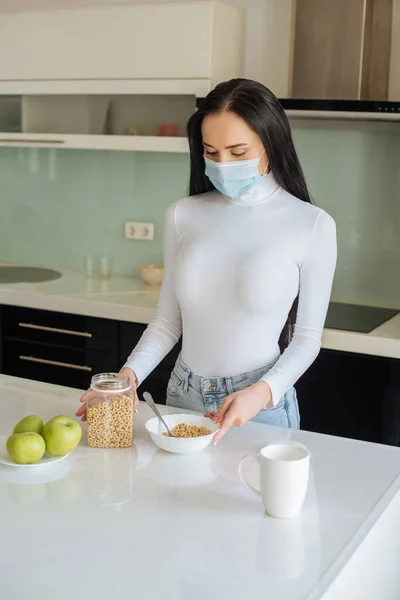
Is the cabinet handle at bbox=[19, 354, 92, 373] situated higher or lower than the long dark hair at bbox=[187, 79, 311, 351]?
lower

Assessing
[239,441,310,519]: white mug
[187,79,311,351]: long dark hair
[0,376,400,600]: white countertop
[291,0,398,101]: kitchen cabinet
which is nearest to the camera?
[0,376,400,600]: white countertop

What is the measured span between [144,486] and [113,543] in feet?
0.71

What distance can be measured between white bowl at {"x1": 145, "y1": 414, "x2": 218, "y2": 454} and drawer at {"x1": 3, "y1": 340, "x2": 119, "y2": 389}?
141 cm

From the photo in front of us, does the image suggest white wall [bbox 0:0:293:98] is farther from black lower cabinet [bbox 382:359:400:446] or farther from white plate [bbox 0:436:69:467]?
white plate [bbox 0:436:69:467]

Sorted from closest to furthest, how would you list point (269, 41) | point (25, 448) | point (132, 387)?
point (25, 448), point (132, 387), point (269, 41)

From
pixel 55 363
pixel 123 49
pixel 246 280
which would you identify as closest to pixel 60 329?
pixel 55 363

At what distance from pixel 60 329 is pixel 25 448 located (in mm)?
1696

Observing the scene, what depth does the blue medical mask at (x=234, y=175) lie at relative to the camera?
5.83 ft

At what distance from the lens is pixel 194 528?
4.20 ft

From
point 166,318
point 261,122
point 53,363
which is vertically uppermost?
point 261,122

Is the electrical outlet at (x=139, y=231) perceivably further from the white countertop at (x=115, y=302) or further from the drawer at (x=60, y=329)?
the drawer at (x=60, y=329)

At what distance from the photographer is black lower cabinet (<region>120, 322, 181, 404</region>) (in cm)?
298

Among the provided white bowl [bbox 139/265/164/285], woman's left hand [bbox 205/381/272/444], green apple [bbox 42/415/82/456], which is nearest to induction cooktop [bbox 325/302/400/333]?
white bowl [bbox 139/265/164/285]

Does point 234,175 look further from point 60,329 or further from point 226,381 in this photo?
point 60,329
